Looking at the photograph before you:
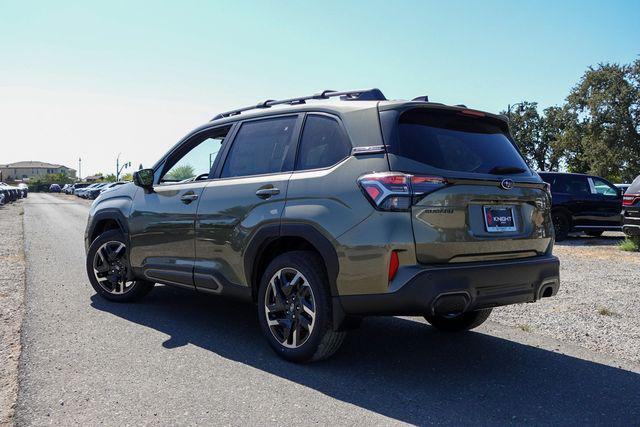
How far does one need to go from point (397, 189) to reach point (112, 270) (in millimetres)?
3925

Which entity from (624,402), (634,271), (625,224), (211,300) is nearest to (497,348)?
(624,402)

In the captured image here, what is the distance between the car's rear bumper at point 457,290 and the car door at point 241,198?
3.42 ft

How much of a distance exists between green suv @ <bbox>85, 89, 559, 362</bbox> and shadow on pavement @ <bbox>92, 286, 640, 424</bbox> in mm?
268

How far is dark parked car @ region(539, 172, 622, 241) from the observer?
14500 mm

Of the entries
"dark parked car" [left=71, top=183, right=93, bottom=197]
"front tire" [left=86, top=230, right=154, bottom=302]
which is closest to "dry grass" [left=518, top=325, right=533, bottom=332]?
"front tire" [left=86, top=230, right=154, bottom=302]

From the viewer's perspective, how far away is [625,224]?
37.6 ft

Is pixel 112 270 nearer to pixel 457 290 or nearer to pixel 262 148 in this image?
pixel 262 148

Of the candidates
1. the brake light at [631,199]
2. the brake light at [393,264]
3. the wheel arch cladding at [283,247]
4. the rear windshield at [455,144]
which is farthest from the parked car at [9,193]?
the brake light at [393,264]

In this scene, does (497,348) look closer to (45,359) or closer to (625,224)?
(45,359)

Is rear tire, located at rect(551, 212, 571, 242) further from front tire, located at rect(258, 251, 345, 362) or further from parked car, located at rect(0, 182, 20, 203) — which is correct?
parked car, located at rect(0, 182, 20, 203)

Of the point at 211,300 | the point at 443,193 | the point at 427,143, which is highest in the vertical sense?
the point at 427,143

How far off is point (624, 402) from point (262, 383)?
2.34 m

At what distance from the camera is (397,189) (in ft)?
11.9

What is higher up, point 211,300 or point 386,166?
point 386,166
